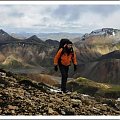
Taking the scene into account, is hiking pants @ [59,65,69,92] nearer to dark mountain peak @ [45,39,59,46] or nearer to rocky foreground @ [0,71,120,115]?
rocky foreground @ [0,71,120,115]

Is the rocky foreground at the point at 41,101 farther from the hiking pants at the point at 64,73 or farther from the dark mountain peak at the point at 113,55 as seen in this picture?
the dark mountain peak at the point at 113,55

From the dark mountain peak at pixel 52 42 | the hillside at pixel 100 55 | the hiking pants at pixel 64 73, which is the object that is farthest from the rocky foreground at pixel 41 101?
the dark mountain peak at pixel 52 42

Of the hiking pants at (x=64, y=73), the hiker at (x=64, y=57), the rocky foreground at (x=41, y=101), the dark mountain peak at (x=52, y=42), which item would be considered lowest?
the rocky foreground at (x=41, y=101)

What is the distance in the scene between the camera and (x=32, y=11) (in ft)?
17.1

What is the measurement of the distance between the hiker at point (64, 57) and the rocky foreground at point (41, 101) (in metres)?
0.29

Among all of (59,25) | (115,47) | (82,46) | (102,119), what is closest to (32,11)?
(59,25)

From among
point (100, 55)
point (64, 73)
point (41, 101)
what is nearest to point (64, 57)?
point (64, 73)

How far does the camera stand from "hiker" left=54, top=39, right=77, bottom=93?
5309 millimetres

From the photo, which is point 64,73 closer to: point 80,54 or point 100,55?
point 80,54

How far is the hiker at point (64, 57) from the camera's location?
5.31 metres

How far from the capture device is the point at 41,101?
5.10 meters

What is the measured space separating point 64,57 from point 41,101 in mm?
619

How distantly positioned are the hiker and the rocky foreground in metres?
0.29

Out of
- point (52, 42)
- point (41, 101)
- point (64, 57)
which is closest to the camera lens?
point (41, 101)
